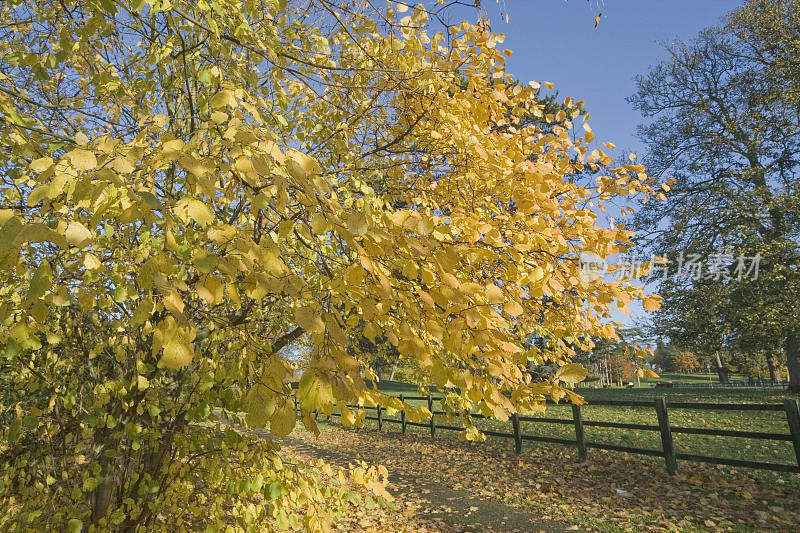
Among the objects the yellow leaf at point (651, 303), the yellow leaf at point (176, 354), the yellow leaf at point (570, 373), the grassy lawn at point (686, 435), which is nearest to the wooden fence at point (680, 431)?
the grassy lawn at point (686, 435)

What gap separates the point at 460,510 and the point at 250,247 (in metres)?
6.22

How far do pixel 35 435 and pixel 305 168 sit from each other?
4.44m

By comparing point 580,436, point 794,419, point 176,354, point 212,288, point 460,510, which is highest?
point 212,288

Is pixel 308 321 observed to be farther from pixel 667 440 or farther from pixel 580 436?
pixel 580 436

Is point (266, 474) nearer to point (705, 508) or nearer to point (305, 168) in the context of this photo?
point (305, 168)

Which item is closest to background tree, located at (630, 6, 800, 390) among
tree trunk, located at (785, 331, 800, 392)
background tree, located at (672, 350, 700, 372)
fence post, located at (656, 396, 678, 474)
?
tree trunk, located at (785, 331, 800, 392)

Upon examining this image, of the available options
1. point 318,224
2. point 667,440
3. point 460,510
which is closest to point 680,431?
point 667,440

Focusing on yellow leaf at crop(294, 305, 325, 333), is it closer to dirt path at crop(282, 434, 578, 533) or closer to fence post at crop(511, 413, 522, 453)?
dirt path at crop(282, 434, 578, 533)

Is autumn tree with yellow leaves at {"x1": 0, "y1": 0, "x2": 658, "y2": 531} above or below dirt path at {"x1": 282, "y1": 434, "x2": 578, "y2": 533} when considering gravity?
above

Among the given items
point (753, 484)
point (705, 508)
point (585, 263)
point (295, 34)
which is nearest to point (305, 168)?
point (585, 263)

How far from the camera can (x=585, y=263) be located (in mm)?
2521

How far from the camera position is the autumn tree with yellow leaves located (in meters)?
1.40

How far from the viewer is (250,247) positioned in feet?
4.21

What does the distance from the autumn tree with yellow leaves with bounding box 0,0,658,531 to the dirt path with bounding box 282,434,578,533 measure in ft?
8.63
